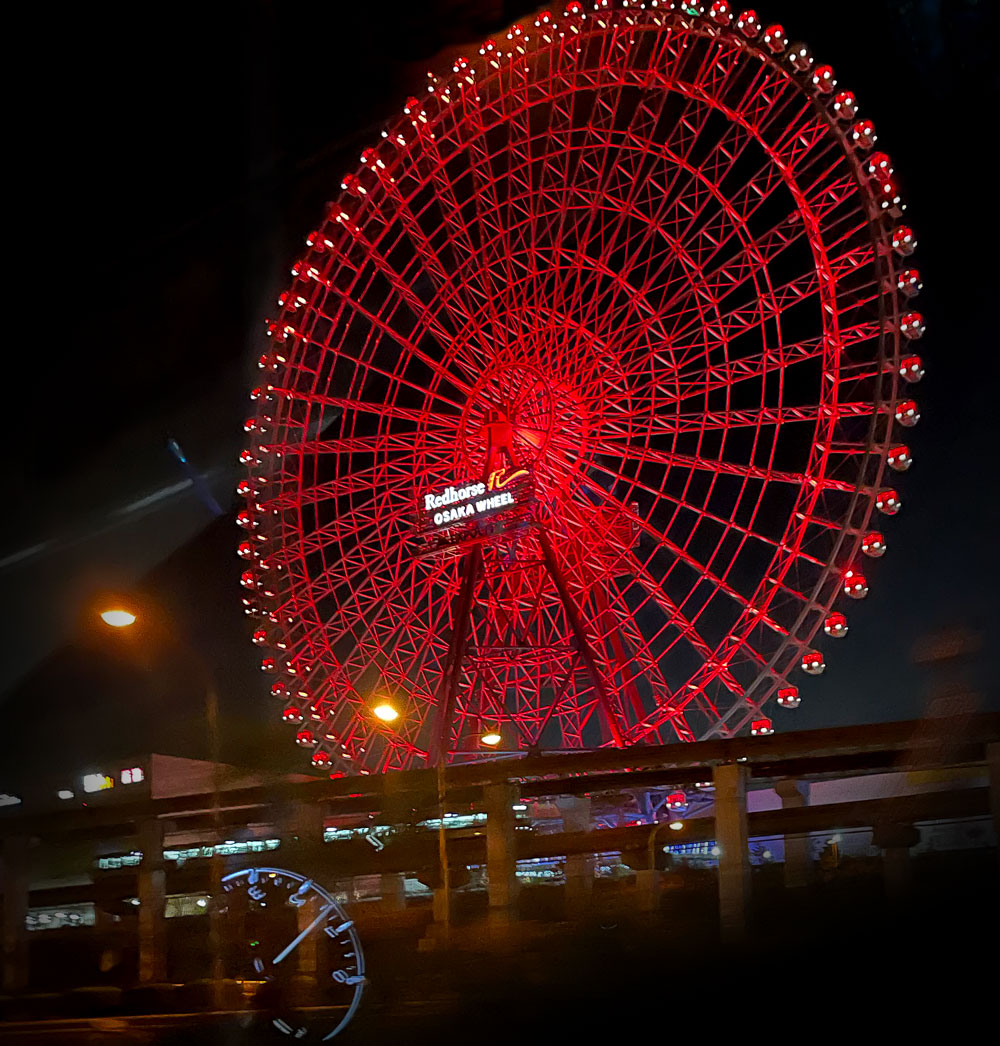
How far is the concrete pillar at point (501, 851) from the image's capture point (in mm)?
7094

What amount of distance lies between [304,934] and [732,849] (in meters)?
2.24

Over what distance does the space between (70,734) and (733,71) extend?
66.7 ft

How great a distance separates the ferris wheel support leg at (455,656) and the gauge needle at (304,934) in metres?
11.7

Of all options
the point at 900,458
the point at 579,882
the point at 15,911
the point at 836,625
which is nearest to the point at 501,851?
the point at 579,882

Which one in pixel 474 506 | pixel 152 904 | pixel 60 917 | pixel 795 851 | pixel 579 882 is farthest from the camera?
pixel 474 506

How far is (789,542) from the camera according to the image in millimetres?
Result: 15625

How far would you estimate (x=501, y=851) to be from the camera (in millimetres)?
7238

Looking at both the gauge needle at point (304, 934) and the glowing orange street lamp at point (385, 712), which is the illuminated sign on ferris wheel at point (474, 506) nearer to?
the glowing orange street lamp at point (385, 712)

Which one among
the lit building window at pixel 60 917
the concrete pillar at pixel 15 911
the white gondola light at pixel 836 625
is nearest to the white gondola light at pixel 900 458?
the white gondola light at pixel 836 625

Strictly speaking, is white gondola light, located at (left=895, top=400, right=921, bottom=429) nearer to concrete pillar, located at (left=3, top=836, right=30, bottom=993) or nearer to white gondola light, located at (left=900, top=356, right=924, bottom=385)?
white gondola light, located at (left=900, top=356, right=924, bottom=385)

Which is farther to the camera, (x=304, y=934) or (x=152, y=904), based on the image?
(x=152, y=904)

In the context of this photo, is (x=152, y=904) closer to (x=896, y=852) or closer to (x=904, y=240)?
(x=896, y=852)

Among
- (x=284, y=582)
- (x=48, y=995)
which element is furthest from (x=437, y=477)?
(x=48, y=995)

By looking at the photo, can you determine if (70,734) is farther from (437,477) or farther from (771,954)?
(771,954)
